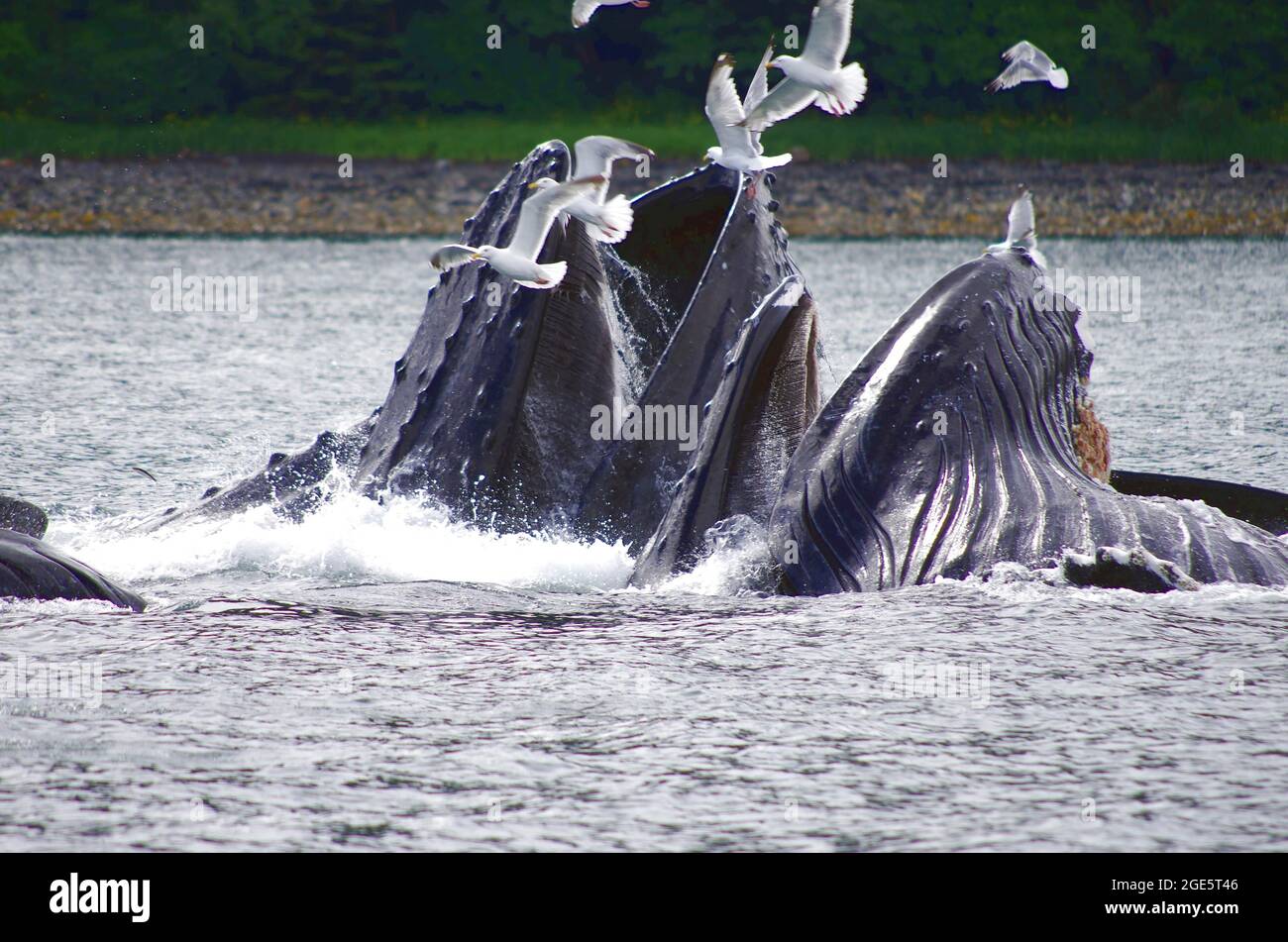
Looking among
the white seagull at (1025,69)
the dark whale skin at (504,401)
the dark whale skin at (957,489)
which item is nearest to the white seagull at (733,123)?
the dark whale skin at (504,401)

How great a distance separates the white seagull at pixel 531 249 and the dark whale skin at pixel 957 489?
71.4 inches

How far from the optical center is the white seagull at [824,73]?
40.2ft

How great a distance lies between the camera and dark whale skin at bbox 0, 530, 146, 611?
8.30 metres

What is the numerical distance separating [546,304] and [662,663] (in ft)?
8.08

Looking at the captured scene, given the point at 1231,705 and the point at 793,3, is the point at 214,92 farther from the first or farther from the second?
the point at 1231,705

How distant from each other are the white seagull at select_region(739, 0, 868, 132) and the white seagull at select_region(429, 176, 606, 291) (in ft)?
9.87

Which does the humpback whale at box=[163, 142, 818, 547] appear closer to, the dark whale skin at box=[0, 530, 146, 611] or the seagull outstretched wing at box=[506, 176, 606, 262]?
the seagull outstretched wing at box=[506, 176, 606, 262]

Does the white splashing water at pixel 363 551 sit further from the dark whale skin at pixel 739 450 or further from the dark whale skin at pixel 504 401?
the dark whale skin at pixel 739 450

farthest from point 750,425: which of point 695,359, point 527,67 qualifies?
point 527,67

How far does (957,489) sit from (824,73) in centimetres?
540

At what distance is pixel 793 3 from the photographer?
65.4m

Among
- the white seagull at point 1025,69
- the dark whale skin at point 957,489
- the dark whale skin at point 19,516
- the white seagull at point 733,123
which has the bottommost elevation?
the dark whale skin at point 19,516
